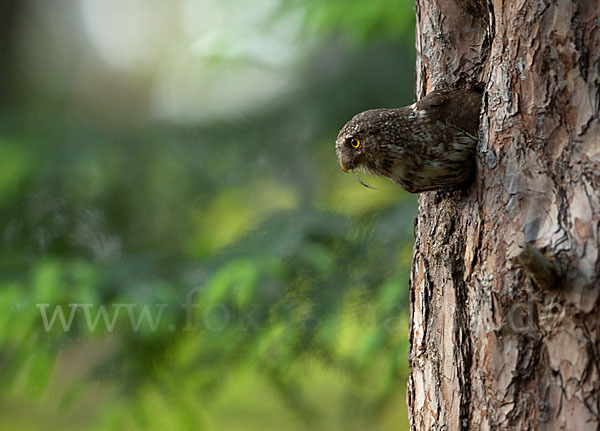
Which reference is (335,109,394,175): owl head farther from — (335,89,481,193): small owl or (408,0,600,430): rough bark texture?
(408,0,600,430): rough bark texture

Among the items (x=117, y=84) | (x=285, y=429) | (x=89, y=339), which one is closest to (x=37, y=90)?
(x=117, y=84)

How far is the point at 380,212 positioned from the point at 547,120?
5.75ft

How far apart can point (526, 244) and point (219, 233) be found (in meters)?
3.12

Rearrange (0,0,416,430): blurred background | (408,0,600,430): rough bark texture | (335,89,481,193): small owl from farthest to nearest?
(0,0,416,430): blurred background
(335,89,481,193): small owl
(408,0,600,430): rough bark texture

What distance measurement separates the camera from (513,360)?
55.1 inches

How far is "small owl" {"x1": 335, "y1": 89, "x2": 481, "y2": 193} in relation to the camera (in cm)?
159

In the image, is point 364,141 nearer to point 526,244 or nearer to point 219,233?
point 526,244

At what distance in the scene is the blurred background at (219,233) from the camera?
298 centimetres

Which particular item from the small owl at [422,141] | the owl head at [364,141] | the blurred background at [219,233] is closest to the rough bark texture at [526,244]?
the small owl at [422,141]

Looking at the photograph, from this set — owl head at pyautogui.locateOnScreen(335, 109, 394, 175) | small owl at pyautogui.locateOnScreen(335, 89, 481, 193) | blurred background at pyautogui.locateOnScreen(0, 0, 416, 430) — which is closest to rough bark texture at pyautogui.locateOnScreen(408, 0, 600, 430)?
small owl at pyautogui.locateOnScreen(335, 89, 481, 193)

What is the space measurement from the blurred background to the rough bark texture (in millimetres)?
1011

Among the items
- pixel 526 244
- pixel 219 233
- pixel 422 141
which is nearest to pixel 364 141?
pixel 422 141

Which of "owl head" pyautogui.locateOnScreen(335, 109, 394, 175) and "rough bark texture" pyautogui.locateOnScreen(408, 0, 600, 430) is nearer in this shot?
"rough bark texture" pyautogui.locateOnScreen(408, 0, 600, 430)

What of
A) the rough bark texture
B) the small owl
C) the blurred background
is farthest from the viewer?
the blurred background
